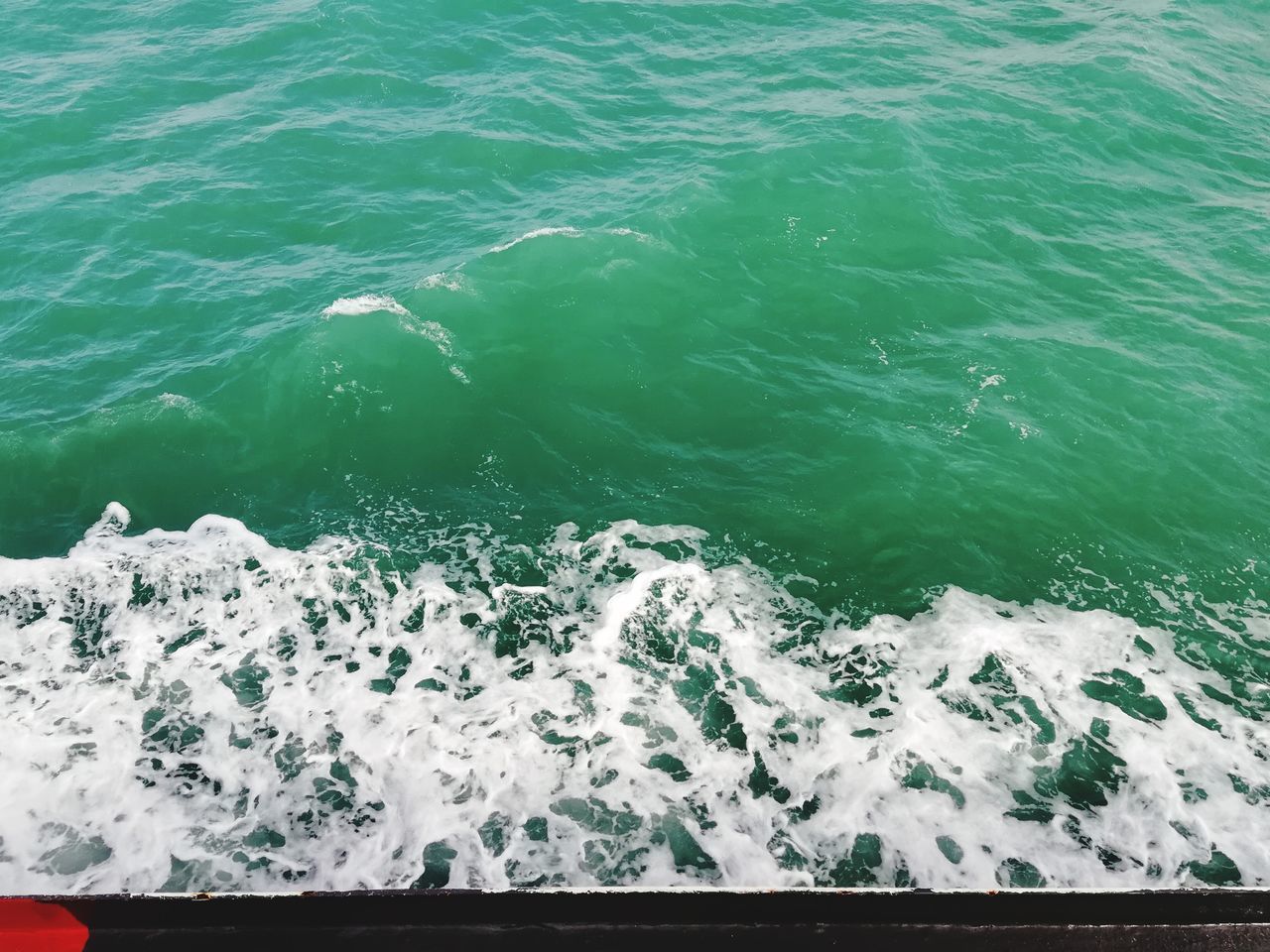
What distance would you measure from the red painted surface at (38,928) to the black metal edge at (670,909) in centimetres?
8

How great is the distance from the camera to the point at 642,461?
1728 cm

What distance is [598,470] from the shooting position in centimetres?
1711

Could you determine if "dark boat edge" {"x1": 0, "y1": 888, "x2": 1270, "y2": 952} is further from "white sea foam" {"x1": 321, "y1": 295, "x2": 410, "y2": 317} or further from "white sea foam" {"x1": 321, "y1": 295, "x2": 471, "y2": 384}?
"white sea foam" {"x1": 321, "y1": 295, "x2": 410, "y2": 317}

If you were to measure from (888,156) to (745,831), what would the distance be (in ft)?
66.8

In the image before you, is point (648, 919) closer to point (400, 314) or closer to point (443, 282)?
point (400, 314)

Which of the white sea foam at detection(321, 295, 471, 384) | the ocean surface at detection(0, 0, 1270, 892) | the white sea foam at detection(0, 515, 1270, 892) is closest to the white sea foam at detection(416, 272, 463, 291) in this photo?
the ocean surface at detection(0, 0, 1270, 892)

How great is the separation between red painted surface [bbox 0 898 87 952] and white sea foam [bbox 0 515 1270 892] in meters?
2.96

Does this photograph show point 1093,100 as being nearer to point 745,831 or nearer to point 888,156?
point 888,156

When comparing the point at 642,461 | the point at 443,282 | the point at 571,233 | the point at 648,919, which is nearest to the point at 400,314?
the point at 443,282

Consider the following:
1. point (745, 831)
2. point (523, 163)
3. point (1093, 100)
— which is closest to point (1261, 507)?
point (745, 831)

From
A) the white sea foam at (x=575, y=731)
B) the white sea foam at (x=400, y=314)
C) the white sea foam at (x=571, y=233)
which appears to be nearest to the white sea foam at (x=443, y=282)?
the white sea foam at (x=400, y=314)

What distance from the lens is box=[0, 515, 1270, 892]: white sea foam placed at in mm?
10797

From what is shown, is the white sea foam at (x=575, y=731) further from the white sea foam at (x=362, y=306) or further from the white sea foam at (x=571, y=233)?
the white sea foam at (x=571, y=233)

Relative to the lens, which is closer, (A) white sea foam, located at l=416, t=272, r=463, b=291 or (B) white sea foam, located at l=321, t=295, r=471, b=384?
(B) white sea foam, located at l=321, t=295, r=471, b=384
